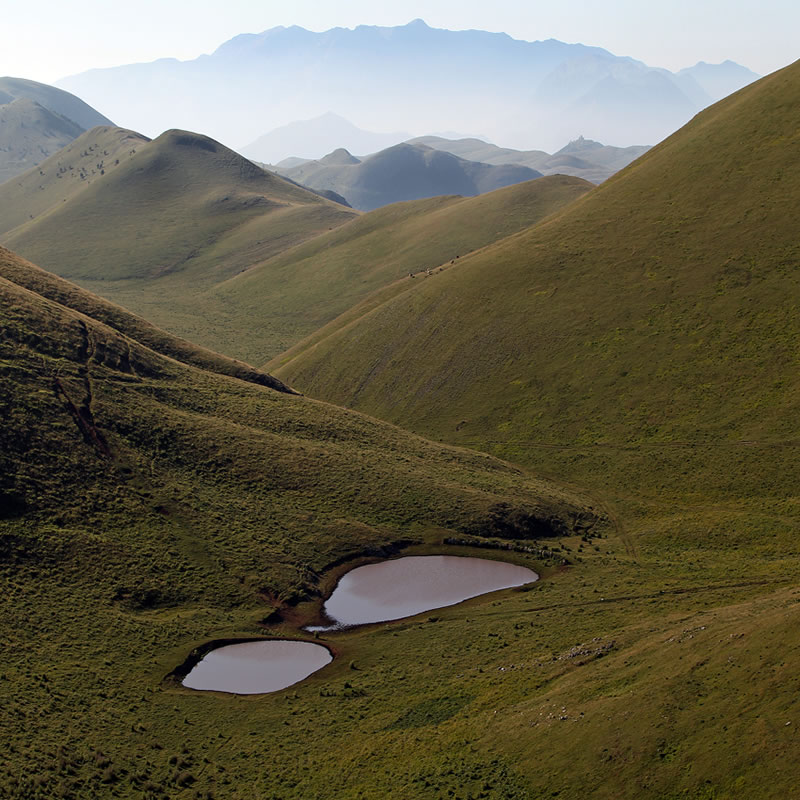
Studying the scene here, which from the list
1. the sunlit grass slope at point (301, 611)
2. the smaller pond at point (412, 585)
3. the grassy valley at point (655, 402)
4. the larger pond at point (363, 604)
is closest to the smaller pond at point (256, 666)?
the larger pond at point (363, 604)

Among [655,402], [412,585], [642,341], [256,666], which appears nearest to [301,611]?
[256,666]

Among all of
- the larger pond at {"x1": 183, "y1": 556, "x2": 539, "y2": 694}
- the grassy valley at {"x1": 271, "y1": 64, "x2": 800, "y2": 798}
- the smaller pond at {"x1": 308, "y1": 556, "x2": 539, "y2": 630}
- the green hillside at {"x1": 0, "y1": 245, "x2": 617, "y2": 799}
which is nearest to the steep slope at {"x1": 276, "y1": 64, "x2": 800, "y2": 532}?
the grassy valley at {"x1": 271, "y1": 64, "x2": 800, "y2": 798}

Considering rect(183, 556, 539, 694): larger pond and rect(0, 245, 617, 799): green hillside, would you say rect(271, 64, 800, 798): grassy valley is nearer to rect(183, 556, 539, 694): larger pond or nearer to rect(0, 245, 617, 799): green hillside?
rect(0, 245, 617, 799): green hillside

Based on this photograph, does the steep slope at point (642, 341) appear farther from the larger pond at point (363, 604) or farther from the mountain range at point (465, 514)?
the larger pond at point (363, 604)

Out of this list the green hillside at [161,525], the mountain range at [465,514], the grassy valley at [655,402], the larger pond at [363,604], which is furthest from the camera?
the larger pond at [363,604]

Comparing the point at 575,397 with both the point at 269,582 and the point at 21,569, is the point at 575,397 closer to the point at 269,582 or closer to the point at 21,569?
the point at 269,582

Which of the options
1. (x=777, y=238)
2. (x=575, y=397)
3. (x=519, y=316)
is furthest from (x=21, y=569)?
(x=777, y=238)

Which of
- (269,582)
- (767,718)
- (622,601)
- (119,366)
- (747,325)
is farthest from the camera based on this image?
(747,325)
